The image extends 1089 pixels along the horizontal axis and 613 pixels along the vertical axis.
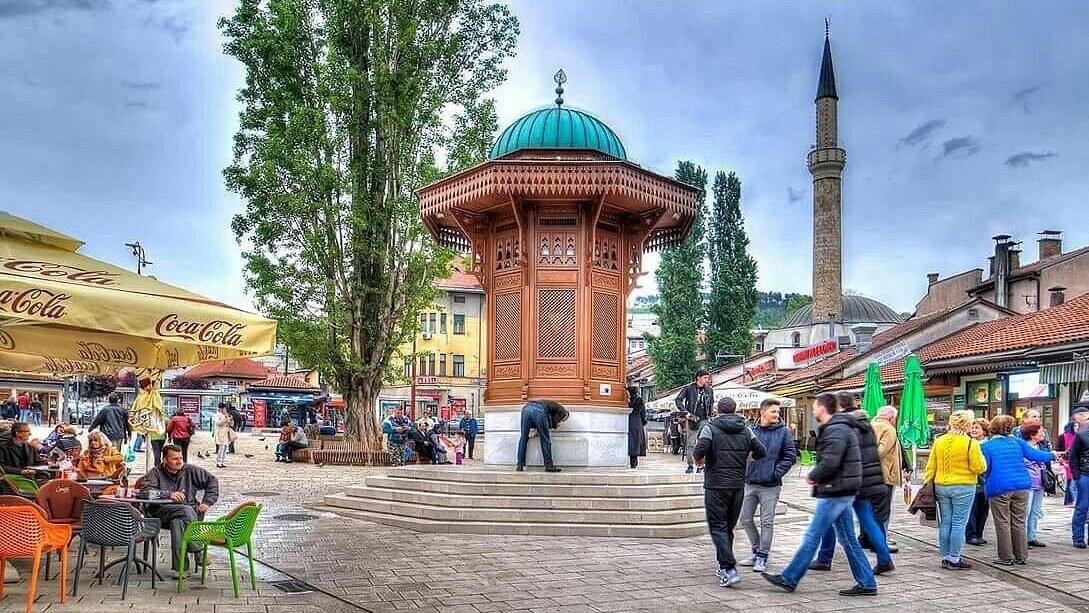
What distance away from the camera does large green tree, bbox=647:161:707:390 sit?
50594 millimetres

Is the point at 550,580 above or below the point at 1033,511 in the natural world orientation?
below

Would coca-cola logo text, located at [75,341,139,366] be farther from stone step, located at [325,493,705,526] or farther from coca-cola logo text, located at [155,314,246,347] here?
stone step, located at [325,493,705,526]

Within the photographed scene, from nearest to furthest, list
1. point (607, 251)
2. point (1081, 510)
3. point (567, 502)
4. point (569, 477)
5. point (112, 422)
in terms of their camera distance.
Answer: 1. point (1081, 510)
2. point (567, 502)
3. point (569, 477)
4. point (607, 251)
5. point (112, 422)

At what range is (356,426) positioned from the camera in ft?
83.1

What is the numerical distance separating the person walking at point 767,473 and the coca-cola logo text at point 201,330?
4.62m

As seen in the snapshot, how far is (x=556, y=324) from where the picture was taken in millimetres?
13969

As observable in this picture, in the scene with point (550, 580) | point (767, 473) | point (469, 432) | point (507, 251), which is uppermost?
point (507, 251)

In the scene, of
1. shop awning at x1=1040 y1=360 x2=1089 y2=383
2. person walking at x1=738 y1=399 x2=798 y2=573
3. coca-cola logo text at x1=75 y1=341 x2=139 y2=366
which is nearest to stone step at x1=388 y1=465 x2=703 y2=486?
person walking at x1=738 y1=399 x2=798 y2=573


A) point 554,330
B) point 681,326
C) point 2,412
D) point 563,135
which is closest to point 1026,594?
point 554,330

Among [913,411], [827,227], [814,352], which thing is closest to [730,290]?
[814,352]

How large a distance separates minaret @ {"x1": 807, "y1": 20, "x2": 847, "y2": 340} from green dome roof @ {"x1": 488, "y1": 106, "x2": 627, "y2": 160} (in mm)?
47618

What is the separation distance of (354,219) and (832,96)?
49917 millimetres

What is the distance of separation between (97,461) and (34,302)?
5098mm

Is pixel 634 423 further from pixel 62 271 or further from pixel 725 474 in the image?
pixel 62 271
